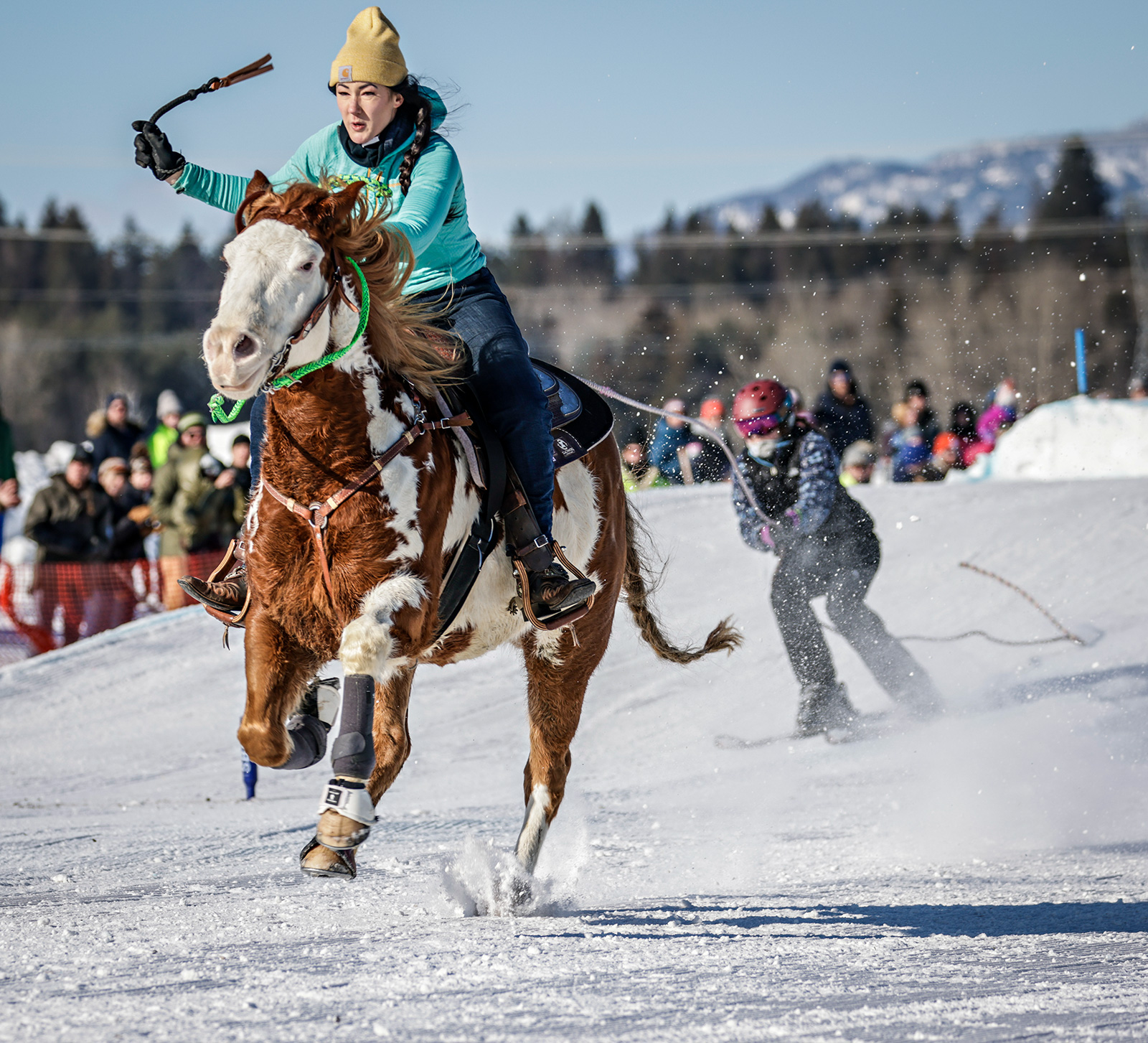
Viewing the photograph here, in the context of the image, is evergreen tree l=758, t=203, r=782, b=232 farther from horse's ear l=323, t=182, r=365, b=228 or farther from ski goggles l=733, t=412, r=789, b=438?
horse's ear l=323, t=182, r=365, b=228

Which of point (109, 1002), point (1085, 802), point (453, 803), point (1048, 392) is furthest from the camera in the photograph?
point (1048, 392)

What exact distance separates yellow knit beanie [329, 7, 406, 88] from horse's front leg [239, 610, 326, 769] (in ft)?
5.65

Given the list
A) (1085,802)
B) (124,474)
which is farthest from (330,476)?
(124,474)

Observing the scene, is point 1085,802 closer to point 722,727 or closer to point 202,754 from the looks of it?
point 722,727

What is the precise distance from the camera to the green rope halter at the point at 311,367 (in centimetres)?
367

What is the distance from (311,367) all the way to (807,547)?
17.0 ft

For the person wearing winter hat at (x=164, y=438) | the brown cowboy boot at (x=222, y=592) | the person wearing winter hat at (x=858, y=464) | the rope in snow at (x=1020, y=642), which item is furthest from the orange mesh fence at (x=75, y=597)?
the brown cowboy boot at (x=222, y=592)

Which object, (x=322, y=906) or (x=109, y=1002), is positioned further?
(x=322, y=906)

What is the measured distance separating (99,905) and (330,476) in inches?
79.7

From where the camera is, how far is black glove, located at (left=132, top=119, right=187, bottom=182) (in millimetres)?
4230

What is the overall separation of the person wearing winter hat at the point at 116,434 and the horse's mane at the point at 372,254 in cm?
931

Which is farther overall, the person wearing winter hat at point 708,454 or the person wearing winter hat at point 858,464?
the person wearing winter hat at point 858,464

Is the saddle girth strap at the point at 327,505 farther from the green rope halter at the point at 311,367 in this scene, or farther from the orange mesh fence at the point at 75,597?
the orange mesh fence at the point at 75,597

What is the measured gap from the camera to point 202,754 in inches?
345
